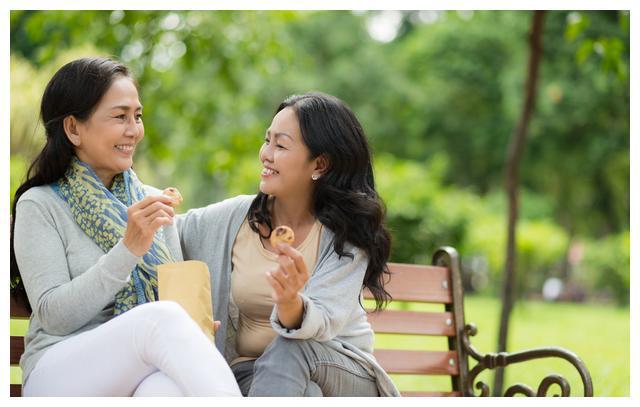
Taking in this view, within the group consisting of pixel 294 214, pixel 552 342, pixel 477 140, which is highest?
pixel 294 214

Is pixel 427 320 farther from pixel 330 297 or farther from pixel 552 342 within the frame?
pixel 552 342

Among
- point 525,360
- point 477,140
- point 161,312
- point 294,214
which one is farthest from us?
point 477,140

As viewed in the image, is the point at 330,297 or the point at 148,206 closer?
the point at 148,206

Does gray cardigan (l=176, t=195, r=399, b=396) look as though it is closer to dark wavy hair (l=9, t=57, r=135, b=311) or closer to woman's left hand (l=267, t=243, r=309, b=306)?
woman's left hand (l=267, t=243, r=309, b=306)

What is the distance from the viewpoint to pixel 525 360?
3.20 meters

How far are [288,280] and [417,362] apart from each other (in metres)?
1.31

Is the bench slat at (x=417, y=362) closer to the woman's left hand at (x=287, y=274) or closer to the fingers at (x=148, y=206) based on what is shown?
the woman's left hand at (x=287, y=274)

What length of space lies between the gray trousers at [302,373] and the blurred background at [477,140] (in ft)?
18.3

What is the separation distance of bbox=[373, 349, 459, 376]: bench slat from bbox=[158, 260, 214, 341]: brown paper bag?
1.05 m

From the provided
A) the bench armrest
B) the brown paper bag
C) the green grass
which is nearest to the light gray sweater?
the brown paper bag

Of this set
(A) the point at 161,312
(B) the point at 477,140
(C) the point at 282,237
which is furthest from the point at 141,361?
(B) the point at 477,140

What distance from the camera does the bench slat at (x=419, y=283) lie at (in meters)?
3.49

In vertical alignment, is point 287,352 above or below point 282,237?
below

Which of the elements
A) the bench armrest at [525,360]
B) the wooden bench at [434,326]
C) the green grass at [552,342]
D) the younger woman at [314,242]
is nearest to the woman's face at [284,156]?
the younger woman at [314,242]
